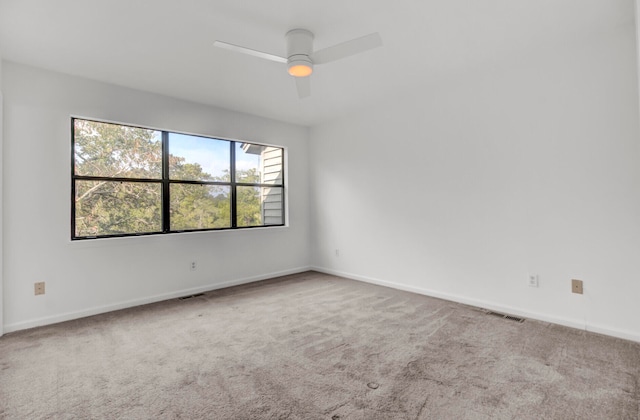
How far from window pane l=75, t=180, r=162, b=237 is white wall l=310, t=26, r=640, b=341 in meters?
2.60

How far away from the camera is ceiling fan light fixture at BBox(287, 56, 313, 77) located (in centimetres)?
238

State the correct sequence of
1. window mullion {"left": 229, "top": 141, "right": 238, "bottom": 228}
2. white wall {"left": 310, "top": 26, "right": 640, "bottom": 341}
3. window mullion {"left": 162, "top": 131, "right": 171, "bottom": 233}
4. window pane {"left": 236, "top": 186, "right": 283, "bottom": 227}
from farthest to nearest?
window pane {"left": 236, "top": 186, "right": 283, "bottom": 227} < window mullion {"left": 229, "top": 141, "right": 238, "bottom": 228} < window mullion {"left": 162, "top": 131, "right": 171, "bottom": 233} < white wall {"left": 310, "top": 26, "right": 640, "bottom": 341}

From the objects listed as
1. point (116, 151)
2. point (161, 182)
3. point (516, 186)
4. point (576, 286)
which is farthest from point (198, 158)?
point (576, 286)

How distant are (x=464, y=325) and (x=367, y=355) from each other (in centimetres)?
107

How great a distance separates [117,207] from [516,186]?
4.07 m

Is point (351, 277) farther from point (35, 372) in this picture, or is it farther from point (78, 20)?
point (78, 20)

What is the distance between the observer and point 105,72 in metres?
3.05

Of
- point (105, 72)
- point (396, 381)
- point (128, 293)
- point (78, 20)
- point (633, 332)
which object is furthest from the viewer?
point (128, 293)

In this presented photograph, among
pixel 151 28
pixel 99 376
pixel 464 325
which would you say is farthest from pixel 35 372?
pixel 464 325

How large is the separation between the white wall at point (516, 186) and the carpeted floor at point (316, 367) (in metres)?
0.43

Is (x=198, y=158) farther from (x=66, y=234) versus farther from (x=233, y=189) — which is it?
(x=66, y=234)

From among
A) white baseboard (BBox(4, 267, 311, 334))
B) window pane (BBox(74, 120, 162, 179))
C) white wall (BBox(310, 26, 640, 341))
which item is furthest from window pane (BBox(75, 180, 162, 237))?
white wall (BBox(310, 26, 640, 341))

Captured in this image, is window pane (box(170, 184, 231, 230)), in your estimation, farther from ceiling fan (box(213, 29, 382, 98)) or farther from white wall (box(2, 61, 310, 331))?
ceiling fan (box(213, 29, 382, 98))

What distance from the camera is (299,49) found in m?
2.38
